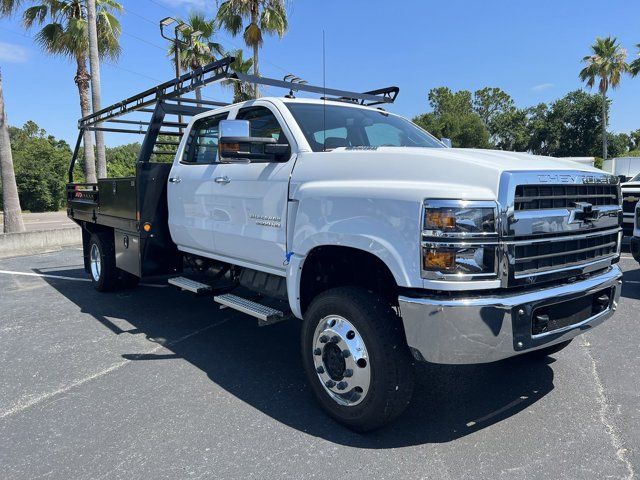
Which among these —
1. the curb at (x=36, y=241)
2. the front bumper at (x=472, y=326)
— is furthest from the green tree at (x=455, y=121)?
the front bumper at (x=472, y=326)

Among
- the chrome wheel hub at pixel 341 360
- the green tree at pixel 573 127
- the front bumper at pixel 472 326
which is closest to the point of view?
the front bumper at pixel 472 326

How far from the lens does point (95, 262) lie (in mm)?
7043

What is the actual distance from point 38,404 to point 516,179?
3.54m

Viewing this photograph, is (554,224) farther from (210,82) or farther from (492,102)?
(492,102)

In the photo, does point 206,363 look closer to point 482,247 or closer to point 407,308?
point 407,308

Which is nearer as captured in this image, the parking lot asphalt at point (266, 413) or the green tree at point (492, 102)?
the parking lot asphalt at point (266, 413)

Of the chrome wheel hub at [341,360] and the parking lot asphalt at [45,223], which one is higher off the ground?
the chrome wheel hub at [341,360]

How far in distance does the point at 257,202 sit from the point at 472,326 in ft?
6.70

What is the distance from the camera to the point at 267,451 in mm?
2865

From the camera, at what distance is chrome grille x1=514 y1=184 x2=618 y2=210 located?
266 centimetres

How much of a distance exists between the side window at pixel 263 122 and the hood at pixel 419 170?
0.53 m

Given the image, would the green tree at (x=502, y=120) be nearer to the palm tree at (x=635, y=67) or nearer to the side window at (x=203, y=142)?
the palm tree at (x=635, y=67)

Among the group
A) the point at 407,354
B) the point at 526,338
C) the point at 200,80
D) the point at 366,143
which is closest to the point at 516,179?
the point at 526,338

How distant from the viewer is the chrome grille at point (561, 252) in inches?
105
